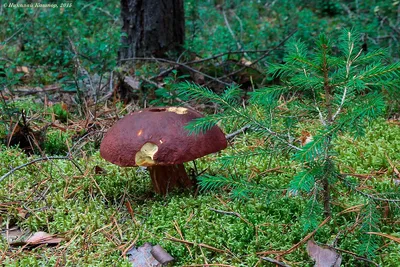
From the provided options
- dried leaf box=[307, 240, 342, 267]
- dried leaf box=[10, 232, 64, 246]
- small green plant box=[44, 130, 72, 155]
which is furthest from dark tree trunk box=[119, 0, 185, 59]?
dried leaf box=[307, 240, 342, 267]

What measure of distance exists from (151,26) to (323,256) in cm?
344

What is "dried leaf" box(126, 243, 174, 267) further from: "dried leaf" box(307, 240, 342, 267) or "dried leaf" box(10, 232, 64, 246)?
"dried leaf" box(307, 240, 342, 267)

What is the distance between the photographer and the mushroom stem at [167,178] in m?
2.51

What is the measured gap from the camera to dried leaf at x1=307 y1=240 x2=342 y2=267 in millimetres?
1829

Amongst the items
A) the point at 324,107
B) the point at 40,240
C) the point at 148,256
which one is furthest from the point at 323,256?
the point at 40,240

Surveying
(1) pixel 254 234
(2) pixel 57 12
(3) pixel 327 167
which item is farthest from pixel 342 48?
(2) pixel 57 12

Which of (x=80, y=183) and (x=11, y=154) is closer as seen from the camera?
(x=80, y=183)

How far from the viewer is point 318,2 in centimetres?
885

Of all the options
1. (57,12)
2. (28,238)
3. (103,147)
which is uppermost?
(57,12)

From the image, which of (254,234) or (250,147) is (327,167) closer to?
(254,234)

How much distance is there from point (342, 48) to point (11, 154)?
7.56 feet

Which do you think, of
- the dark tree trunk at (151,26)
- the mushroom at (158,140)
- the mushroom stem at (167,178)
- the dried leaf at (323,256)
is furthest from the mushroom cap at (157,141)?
the dark tree trunk at (151,26)

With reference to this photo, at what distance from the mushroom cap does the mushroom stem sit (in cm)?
29

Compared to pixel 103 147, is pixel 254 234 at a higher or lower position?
lower
